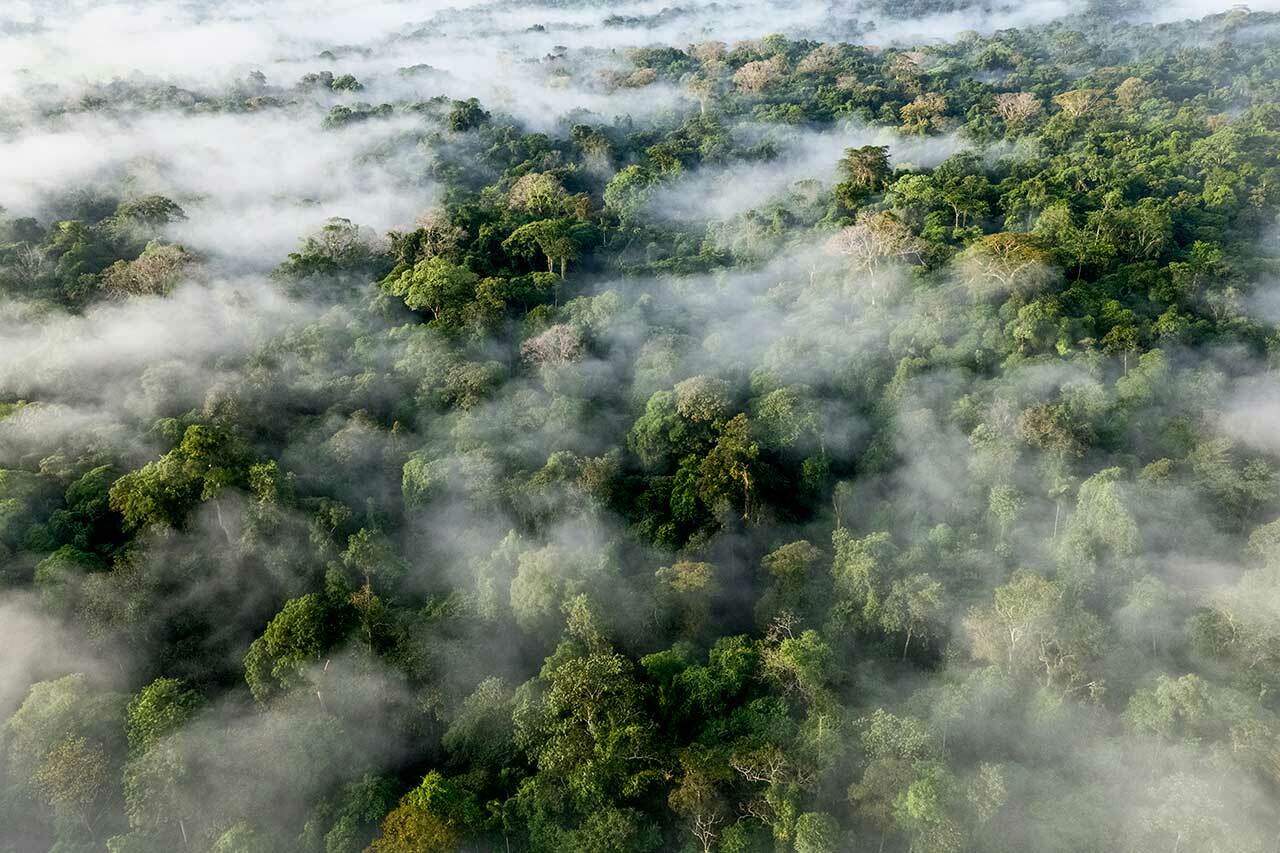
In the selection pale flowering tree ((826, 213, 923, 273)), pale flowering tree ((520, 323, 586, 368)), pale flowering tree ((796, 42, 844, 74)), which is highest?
pale flowering tree ((796, 42, 844, 74))

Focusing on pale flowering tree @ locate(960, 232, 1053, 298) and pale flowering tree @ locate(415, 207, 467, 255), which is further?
pale flowering tree @ locate(415, 207, 467, 255)

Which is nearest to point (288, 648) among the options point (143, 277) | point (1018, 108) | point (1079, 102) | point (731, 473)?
point (731, 473)

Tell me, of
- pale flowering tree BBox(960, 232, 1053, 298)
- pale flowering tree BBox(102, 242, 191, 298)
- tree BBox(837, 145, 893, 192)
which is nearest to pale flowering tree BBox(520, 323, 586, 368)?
pale flowering tree BBox(960, 232, 1053, 298)

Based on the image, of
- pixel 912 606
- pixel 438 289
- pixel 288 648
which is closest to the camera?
pixel 288 648

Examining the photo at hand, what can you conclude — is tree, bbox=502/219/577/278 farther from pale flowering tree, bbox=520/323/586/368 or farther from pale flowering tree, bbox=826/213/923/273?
pale flowering tree, bbox=826/213/923/273

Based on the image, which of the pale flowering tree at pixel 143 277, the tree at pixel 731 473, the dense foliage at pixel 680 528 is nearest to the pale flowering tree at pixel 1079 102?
the dense foliage at pixel 680 528

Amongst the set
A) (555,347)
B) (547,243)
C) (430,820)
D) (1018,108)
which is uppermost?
(1018,108)

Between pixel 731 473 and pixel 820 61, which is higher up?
pixel 820 61

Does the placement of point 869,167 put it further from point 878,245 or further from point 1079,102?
point 1079,102
